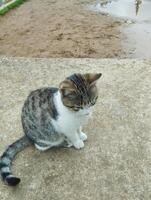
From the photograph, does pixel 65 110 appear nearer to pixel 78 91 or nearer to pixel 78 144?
pixel 78 91

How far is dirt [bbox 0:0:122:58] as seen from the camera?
5.33 m

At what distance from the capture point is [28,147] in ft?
11.8

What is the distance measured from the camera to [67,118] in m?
3.17

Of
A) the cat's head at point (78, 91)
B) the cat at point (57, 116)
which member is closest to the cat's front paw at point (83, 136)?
the cat at point (57, 116)

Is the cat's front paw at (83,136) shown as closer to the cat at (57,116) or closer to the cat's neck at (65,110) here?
the cat at (57,116)

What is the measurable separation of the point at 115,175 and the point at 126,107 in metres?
0.90

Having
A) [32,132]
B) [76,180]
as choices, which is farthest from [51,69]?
[76,180]

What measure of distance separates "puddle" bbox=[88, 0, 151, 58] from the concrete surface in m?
0.71

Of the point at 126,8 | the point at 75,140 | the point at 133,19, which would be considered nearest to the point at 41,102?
the point at 75,140

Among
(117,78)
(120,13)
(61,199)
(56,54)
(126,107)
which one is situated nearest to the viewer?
Result: (61,199)

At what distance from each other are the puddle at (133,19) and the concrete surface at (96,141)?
2.33 ft

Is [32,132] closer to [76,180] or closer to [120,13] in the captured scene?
[76,180]

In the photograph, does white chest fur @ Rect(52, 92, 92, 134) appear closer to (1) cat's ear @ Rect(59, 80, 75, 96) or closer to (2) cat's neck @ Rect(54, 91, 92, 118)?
(2) cat's neck @ Rect(54, 91, 92, 118)

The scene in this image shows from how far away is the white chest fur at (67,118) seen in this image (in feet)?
10.3
